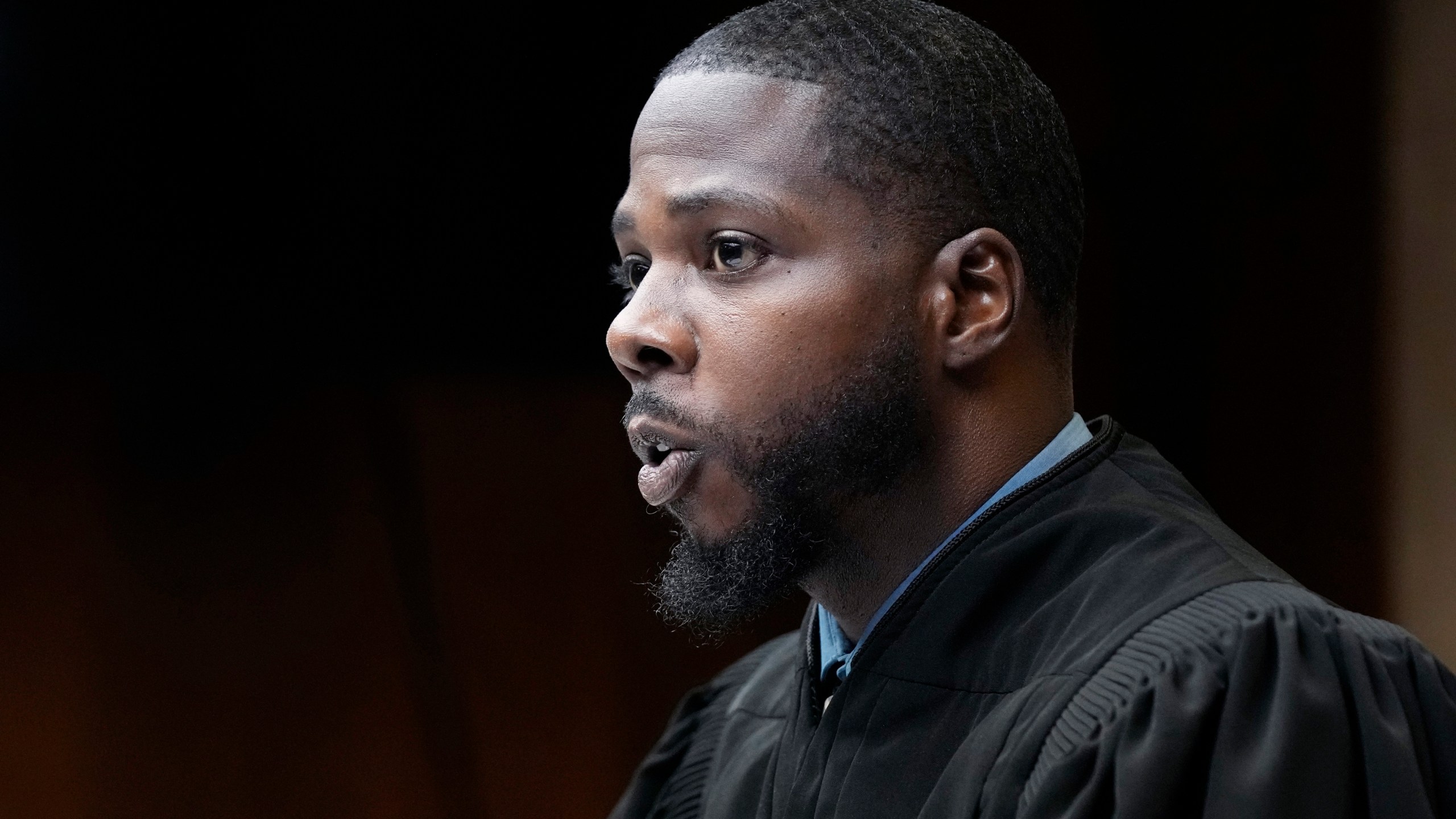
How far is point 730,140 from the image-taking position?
48.9 inches

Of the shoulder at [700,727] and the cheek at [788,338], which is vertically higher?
the cheek at [788,338]

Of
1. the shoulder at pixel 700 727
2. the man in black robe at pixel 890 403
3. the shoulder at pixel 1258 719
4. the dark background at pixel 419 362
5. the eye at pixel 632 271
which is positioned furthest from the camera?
the dark background at pixel 419 362

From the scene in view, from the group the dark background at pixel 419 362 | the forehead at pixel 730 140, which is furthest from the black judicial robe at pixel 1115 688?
the dark background at pixel 419 362

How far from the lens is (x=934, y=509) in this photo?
4.12ft

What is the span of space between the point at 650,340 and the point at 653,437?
8 cm

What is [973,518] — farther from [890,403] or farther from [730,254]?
[730,254]

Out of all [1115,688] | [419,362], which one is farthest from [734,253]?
[419,362]

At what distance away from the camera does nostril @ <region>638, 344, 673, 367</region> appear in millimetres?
1241

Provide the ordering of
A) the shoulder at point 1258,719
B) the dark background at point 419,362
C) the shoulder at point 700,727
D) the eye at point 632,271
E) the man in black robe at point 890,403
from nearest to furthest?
the shoulder at point 1258,719 → the man in black robe at point 890,403 → the eye at point 632,271 → the shoulder at point 700,727 → the dark background at point 419,362

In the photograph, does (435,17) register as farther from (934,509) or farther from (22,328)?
(934,509)

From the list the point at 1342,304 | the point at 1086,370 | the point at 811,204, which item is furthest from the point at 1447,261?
the point at 811,204

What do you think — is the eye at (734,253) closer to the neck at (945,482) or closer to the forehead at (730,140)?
the forehead at (730,140)

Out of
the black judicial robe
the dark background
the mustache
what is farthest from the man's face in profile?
the dark background

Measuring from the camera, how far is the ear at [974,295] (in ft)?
4.03
